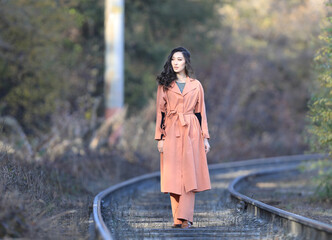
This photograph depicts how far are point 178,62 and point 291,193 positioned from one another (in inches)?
235

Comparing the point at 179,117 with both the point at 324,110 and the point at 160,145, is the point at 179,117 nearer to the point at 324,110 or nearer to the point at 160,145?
the point at 160,145

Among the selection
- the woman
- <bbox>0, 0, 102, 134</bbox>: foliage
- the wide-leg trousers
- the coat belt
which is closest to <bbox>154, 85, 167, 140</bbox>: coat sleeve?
the woman

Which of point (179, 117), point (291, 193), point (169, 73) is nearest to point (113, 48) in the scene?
point (291, 193)

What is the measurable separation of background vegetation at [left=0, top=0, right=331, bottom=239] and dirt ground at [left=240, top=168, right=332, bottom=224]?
1261 mm

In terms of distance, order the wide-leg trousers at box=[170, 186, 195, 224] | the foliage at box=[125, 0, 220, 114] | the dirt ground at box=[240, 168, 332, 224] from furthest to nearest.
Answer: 1. the foliage at box=[125, 0, 220, 114]
2. the dirt ground at box=[240, 168, 332, 224]
3. the wide-leg trousers at box=[170, 186, 195, 224]

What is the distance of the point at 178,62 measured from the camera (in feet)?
23.1

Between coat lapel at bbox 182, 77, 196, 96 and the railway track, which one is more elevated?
coat lapel at bbox 182, 77, 196, 96

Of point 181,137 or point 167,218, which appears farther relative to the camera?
point 167,218

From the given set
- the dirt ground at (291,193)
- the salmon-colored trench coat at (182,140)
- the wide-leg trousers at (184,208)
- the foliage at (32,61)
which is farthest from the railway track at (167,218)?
the foliage at (32,61)

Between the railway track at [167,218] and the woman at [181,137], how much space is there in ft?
1.31

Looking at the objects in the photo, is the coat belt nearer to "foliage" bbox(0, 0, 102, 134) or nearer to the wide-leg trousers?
the wide-leg trousers

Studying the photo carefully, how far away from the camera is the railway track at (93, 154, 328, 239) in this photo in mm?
6188

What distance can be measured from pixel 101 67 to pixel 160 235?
19665mm

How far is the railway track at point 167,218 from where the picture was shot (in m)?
6.19
